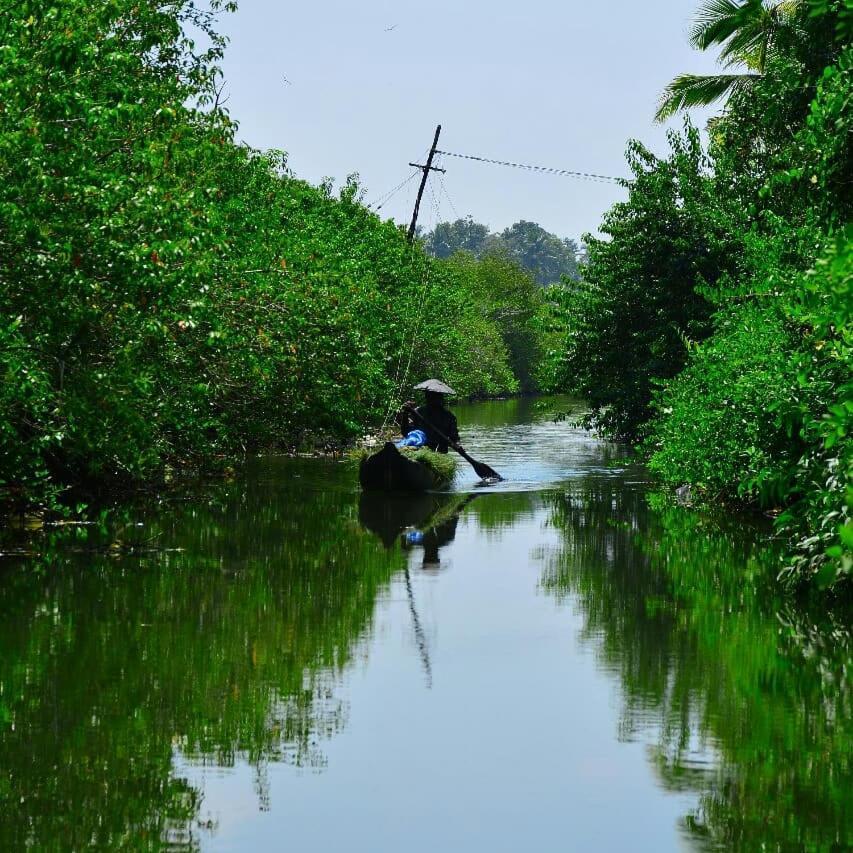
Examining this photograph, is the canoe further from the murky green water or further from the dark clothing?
the murky green water

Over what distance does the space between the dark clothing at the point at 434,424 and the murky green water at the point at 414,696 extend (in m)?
9.41

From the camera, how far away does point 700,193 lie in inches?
1256

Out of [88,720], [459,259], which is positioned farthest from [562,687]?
[459,259]

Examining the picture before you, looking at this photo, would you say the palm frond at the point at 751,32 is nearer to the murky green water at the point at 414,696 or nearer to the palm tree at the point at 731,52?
the palm tree at the point at 731,52

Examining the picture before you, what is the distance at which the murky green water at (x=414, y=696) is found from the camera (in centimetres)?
789

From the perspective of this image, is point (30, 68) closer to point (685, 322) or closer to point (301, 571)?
point (301, 571)

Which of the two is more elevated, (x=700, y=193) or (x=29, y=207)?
(x=700, y=193)

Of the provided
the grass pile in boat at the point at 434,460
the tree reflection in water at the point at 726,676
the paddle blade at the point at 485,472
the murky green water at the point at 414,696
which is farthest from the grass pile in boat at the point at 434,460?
the tree reflection in water at the point at 726,676

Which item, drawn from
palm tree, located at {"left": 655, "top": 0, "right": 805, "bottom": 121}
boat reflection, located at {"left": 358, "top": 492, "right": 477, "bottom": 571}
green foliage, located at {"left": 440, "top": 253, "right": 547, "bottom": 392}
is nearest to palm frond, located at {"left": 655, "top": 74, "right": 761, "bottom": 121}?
palm tree, located at {"left": 655, "top": 0, "right": 805, "bottom": 121}

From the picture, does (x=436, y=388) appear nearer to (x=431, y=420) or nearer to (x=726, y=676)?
(x=431, y=420)

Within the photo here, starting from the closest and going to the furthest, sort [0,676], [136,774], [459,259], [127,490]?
1. [136,774]
2. [0,676]
3. [127,490]
4. [459,259]

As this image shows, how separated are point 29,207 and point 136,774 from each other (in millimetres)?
7390

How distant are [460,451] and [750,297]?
8267 mm

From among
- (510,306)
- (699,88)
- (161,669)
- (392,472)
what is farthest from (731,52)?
(510,306)
